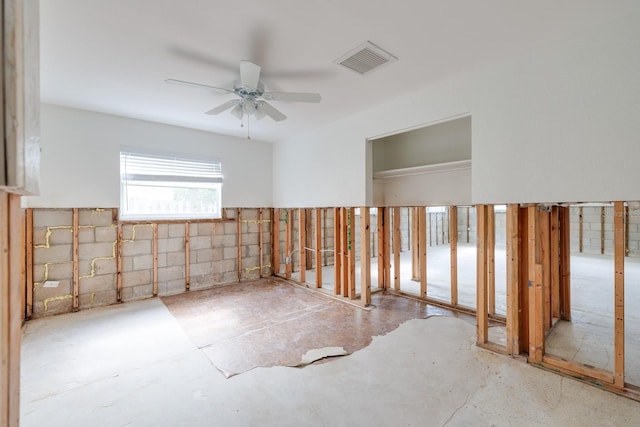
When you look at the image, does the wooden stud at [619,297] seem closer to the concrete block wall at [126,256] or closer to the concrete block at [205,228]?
the concrete block wall at [126,256]

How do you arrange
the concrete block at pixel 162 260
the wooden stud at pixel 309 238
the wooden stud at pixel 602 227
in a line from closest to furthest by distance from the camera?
the concrete block at pixel 162 260 < the wooden stud at pixel 309 238 < the wooden stud at pixel 602 227

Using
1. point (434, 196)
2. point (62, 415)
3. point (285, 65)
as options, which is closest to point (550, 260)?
point (434, 196)

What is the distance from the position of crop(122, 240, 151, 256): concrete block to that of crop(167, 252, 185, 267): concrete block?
1.06ft

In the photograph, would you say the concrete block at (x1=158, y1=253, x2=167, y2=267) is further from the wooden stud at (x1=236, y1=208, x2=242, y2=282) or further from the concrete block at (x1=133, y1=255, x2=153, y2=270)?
the wooden stud at (x1=236, y1=208, x2=242, y2=282)

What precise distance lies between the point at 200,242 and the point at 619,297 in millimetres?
5301

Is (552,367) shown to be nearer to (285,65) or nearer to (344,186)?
(344,186)

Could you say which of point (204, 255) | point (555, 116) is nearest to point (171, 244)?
point (204, 255)

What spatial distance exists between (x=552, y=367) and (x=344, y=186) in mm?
3084

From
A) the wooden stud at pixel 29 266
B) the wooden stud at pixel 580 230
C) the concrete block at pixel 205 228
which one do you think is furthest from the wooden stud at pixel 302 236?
the wooden stud at pixel 580 230

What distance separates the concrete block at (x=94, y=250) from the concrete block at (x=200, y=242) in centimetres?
115

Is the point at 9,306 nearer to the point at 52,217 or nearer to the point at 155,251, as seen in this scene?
the point at 52,217

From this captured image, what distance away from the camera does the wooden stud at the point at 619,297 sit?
2.17 meters

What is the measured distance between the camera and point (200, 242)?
5.08 metres

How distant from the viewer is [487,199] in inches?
113
